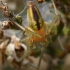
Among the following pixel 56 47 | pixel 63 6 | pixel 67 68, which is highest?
pixel 63 6

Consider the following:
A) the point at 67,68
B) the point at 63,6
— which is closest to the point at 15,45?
the point at 63,6

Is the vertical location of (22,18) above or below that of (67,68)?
above

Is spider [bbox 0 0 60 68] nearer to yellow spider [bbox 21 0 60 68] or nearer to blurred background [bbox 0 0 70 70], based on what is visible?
yellow spider [bbox 21 0 60 68]

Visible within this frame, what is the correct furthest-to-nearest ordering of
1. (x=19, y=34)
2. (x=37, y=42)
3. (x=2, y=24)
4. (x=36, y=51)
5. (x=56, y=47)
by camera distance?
(x=56, y=47) → (x=36, y=51) → (x=19, y=34) → (x=37, y=42) → (x=2, y=24)

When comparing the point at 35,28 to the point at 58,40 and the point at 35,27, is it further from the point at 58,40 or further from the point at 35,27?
the point at 58,40

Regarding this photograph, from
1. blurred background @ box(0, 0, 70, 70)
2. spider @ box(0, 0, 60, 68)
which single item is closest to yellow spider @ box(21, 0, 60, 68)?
spider @ box(0, 0, 60, 68)

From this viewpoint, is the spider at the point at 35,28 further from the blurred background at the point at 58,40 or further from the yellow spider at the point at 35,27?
the blurred background at the point at 58,40

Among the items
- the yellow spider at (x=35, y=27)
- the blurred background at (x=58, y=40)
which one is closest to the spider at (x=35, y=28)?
the yellow spider at (x=35, y=27)

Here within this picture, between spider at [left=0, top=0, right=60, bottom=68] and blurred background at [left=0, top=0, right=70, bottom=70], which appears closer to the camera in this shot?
spider at [left=0, top=0, right=60, bottom=68]

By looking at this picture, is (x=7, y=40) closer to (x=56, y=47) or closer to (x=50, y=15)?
(x=50, y=15)

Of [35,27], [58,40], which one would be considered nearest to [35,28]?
[35,27]

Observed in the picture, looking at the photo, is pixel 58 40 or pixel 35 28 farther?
pixel 58 40
